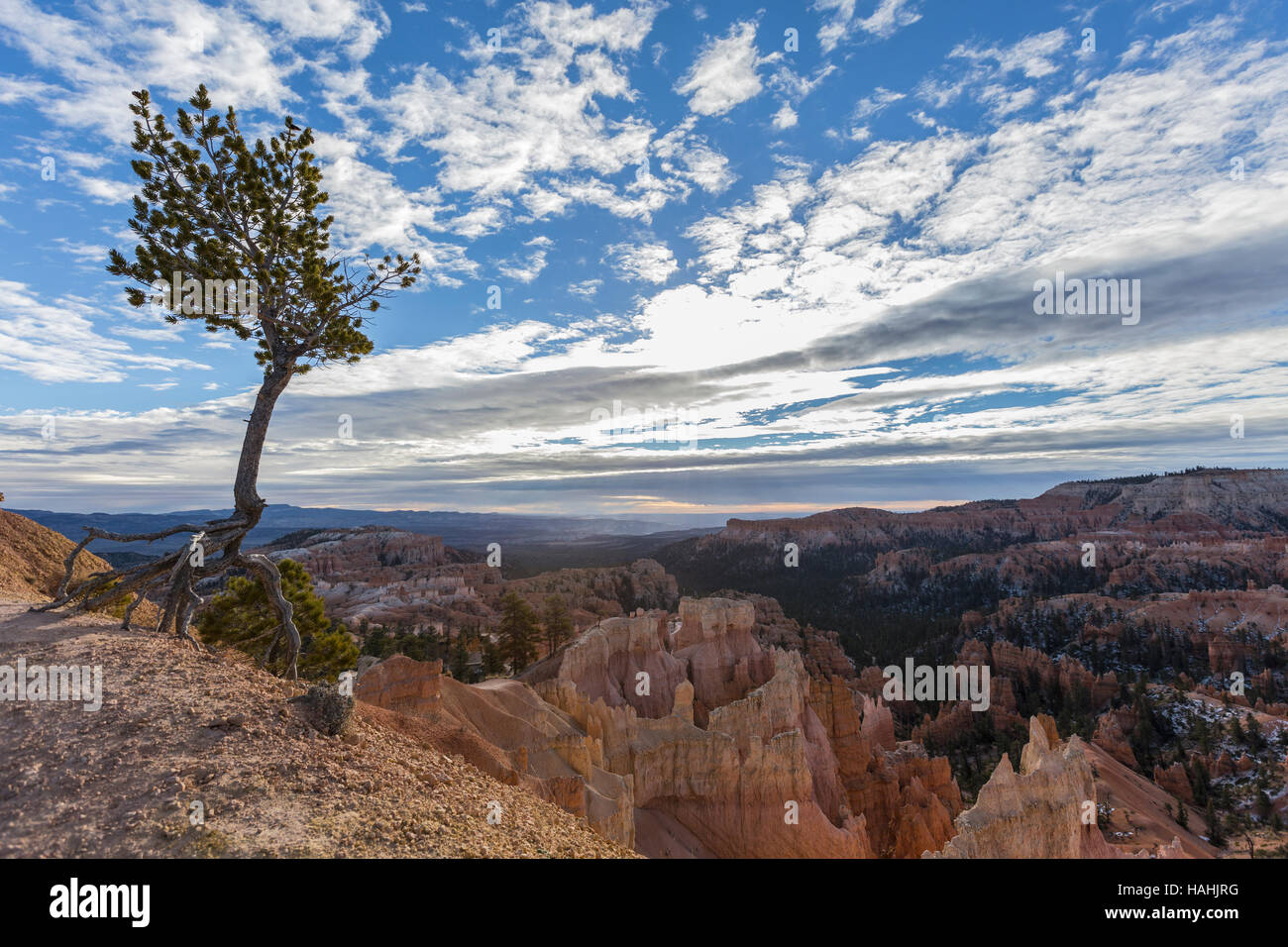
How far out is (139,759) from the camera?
580 centimetres

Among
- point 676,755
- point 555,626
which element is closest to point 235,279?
point 676,755

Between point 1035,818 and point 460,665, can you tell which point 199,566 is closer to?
point 1035,818

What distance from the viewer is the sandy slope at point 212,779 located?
15.9 feet

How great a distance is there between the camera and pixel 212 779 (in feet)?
18.9

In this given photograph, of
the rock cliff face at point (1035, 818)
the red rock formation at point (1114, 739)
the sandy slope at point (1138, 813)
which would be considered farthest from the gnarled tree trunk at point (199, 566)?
the red rock formation at point (1114, 739)

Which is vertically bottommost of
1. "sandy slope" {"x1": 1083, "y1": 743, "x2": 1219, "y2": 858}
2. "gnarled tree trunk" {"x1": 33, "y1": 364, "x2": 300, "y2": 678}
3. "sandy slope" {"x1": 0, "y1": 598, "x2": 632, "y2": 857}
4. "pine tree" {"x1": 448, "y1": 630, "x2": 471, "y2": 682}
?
"sandy slope" {"x1": 1083, "y1": 743, "x2": 1219, "y2": 858}

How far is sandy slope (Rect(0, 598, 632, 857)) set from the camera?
486 cm

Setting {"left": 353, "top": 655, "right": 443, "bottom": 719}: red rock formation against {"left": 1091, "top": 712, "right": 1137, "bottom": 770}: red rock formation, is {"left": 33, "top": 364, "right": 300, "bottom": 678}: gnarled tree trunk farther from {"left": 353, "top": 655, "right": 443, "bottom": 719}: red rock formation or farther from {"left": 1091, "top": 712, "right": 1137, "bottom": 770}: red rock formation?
{"left": 1091, "top": 712, "right": 1137, "bottom": 770}: red rock formation

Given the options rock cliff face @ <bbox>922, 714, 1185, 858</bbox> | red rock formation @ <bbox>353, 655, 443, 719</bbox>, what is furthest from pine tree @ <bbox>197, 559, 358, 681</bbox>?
rock cliff face @ <bbox>922, 714, 1185, 858</bbox>

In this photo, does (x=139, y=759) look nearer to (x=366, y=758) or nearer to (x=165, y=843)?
(x=165, y=843)

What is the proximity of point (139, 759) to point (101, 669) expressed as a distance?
2.70 meters
